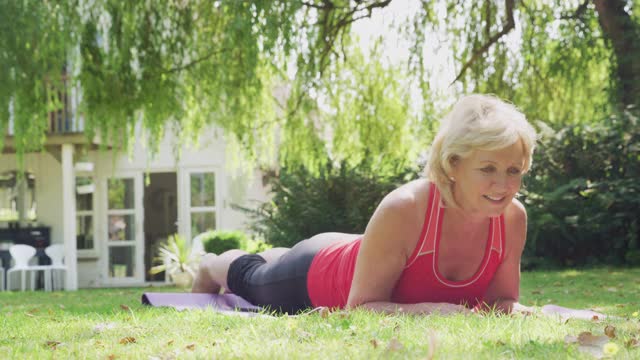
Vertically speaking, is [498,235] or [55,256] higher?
[498,235]

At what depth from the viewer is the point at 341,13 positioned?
33.6 feet

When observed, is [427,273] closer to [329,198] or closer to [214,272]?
[214,272]

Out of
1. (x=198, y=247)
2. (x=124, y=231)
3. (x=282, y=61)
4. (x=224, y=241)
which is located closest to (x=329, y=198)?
(x=282, y=61)

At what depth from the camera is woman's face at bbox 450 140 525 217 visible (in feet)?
10.5

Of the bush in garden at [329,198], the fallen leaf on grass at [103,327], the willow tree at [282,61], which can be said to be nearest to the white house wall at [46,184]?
the bush in garden at [329,198]

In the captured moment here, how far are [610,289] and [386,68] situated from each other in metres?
4.57

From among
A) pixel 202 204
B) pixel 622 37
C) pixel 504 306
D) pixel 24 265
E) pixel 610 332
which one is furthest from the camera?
pixel 202 204

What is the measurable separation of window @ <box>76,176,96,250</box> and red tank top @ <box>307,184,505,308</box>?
15.2m

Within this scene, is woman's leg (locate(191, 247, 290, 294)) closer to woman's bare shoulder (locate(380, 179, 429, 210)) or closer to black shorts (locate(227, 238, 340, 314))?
black shorts (locate(227, 238, 340, 314))

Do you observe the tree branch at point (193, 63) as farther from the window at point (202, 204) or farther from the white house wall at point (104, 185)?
the window at point (202, 204)

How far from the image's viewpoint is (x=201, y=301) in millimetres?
4598

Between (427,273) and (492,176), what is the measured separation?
1.86 feet

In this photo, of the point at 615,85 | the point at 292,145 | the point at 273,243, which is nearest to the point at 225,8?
the point at 292,145

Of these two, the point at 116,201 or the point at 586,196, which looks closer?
the point at 586,196
